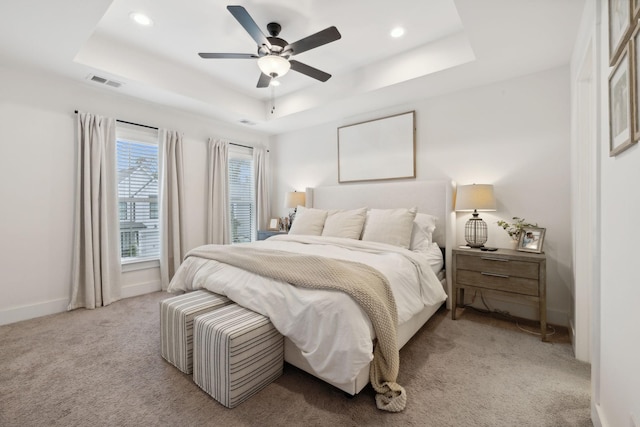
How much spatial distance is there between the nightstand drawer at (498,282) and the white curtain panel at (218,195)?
330 centimetres

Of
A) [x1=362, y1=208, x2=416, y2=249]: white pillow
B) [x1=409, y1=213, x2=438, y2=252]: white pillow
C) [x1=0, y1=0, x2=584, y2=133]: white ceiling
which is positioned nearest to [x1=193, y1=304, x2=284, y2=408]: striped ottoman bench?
[x1=362, y1=208, x2=416, y2=249]: white pillow

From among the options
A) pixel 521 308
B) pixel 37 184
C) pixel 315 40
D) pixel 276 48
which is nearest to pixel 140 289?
pixel 37 184

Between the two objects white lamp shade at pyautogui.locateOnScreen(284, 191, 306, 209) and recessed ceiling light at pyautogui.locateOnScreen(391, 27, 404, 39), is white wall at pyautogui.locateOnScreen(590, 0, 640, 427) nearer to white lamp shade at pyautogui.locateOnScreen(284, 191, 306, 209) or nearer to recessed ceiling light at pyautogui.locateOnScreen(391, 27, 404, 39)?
recessed ceiling light at pyautogui.locateOnScreen(391, 27, 404, 39)

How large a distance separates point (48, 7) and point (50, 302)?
271 centimetres

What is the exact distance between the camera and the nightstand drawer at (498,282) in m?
2.29

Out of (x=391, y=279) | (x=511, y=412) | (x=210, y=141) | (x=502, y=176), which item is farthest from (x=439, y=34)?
(x=210, y=141)

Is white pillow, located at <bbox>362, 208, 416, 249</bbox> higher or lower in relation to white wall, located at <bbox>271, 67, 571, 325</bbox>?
lower

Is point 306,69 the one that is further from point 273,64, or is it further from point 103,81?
point 103,81

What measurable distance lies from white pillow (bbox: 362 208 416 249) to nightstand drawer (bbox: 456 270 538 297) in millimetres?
598

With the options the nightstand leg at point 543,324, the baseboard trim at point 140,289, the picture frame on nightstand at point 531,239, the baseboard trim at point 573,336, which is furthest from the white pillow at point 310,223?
the baseboard trim at point 573,336

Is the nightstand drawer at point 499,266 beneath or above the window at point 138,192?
beneath

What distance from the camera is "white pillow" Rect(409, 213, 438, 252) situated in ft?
9.35

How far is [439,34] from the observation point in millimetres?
2592

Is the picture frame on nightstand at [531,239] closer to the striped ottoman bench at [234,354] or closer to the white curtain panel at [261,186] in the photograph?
the striped ottoman bench at [234,354]
